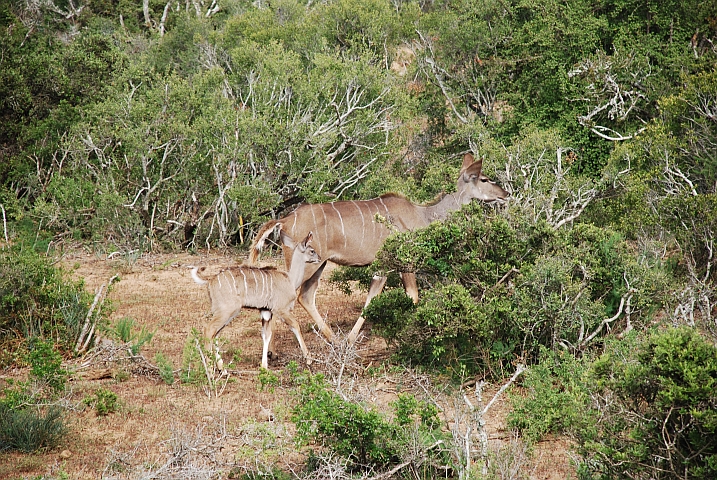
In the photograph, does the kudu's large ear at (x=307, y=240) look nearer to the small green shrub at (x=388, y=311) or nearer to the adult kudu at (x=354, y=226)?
the adult kudu at (x=354, y=226)

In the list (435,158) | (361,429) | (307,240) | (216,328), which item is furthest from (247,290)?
(435,158)

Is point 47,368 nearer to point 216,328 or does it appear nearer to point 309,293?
point 216,328

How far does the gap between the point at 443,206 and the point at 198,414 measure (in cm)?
367

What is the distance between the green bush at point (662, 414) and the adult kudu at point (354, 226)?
3533 millimetres


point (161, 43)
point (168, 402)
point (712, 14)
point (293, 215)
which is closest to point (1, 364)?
point (168, 402)

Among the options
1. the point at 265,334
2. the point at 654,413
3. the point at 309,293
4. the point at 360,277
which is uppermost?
the point at 654,413

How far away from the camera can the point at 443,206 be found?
8.86 m

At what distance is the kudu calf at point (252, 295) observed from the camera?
279 inches

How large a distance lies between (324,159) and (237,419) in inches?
268

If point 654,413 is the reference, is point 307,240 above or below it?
below

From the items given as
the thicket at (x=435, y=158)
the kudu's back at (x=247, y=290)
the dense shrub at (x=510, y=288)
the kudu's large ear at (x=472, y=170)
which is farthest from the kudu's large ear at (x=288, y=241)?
the kudu's large ear at (x=472, y=170)

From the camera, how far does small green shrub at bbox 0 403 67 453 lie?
225 inches

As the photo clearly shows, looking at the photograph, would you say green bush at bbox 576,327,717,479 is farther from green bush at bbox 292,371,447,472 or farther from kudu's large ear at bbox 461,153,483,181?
kudu's large ear at bbox 461,153,483,181

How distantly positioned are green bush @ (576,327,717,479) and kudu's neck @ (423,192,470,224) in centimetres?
420
